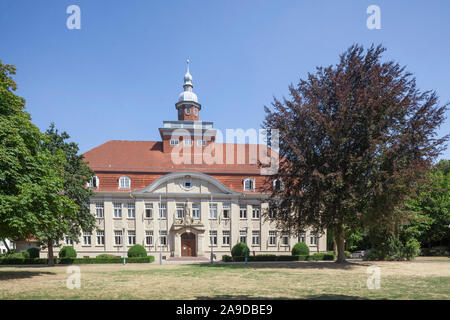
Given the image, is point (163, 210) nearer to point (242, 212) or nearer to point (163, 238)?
point (163, 238)

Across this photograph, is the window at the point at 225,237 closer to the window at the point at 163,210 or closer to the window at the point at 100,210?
the window at the point at 163,210

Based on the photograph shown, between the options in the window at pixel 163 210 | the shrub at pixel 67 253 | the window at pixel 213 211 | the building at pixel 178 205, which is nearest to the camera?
the shrub at pixel 67 253

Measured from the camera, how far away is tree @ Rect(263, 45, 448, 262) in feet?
67.7

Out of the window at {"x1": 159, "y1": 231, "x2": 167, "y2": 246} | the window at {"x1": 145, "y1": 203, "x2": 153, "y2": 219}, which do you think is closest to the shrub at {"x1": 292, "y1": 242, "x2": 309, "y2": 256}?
the window at {"x1": 159, "y1": 231, "x2": 167, "y2": 246}

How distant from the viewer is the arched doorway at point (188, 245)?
38438mm

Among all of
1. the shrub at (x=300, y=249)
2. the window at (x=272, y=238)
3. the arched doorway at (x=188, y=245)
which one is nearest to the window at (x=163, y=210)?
the arched doorway at (x=188, y=245)

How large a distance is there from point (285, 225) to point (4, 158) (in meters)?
18.7

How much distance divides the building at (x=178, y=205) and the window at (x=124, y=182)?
118 mm

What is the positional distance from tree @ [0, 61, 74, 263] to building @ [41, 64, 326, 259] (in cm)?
2086

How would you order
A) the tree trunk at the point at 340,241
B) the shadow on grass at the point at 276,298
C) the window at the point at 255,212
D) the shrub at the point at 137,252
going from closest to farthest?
the shadow on grass at the point at 276,298 → the tree trunk at the point at 340,241 → the shrub at the point at 137,252 → the window at the point at 255,212

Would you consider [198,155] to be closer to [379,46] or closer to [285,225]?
Answer: [285,225]

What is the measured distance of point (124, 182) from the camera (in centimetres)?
3894

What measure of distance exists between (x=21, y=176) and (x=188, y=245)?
82.8 ft
